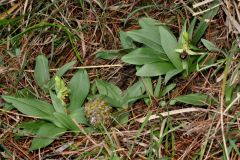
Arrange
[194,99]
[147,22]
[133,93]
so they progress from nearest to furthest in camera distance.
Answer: [194,99], [133,93], [147,22]

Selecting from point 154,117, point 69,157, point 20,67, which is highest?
point 20,67

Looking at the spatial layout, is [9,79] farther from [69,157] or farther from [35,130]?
[69,157]

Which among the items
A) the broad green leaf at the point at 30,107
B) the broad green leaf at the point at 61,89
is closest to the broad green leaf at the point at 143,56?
the broad green leaf at the point at 61,89

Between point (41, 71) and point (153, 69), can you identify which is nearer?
point (153, 69)

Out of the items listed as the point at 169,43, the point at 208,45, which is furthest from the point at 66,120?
the point at 208,45

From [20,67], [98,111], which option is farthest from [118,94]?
[20,67]

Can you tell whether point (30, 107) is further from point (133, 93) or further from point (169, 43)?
point (169, 43)
